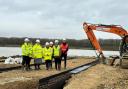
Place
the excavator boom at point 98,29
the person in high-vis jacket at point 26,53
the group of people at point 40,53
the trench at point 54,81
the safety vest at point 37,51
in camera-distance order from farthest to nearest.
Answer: the excavator boom at point 98,29, the safety vest at point 37,51, the group of people at point 40,53, the person in high-vis jacket at point 26,53, the trench at point 54,81

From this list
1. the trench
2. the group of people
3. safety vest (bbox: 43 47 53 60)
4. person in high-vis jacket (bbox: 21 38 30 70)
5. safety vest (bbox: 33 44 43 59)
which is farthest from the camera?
safety vest (bbox: 43 47 53 60)

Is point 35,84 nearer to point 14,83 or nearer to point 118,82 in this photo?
point 14,83

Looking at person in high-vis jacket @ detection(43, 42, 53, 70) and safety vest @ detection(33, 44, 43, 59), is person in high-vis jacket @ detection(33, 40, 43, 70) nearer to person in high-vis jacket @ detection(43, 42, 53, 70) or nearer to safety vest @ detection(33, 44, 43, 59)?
safety vest @ detection(33, 44, 43, 59)

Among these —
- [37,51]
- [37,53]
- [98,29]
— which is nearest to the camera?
[37,51]

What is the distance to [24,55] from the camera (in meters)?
27.2

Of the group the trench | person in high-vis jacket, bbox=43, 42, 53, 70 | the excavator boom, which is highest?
the excavator boom

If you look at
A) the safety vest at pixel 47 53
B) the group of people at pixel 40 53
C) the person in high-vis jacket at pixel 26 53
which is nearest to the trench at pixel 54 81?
the person in high-vis jacket at pixel 26 53

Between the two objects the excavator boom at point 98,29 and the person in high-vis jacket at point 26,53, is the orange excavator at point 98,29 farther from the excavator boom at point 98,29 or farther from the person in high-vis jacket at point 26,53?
the person in high-vis jacket at point 26,53

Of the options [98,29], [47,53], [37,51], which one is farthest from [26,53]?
[98,29]

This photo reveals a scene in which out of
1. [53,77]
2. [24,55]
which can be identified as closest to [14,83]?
[53,77]

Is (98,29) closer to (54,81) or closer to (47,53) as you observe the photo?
(47,53)

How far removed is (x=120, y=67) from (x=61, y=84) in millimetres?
13875

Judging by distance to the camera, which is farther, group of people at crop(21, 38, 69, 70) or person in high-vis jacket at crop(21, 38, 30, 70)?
group of people at crop(21, 38, 69, 70)

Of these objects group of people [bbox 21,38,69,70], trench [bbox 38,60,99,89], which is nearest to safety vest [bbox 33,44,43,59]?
group of people [bbox 21,38,69,70]
